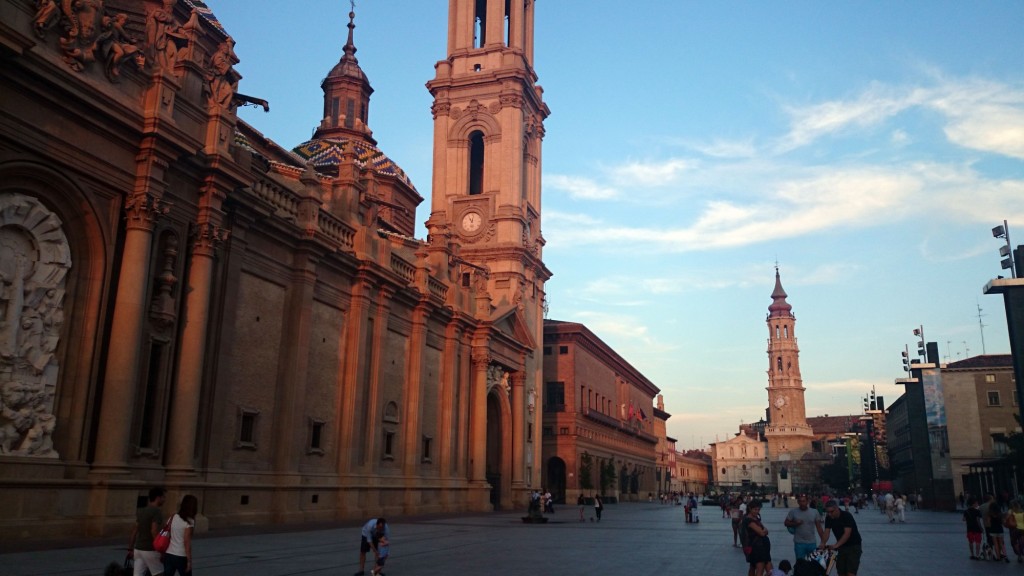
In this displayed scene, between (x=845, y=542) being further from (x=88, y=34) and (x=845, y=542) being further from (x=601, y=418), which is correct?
(x=601, y=418)

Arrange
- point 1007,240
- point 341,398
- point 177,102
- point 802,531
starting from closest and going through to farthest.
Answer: point 802,531 < point 177,102 < point 341,398 < point 1007,240

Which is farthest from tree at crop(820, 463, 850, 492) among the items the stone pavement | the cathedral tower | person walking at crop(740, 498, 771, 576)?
person walking at crop(740, 498, 771, 576)

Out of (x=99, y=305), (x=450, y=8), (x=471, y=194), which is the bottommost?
(x=99, y=305)

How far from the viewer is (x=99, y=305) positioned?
64.6 ft

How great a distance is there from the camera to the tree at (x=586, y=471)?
2741 inches

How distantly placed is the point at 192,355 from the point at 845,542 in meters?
17.1

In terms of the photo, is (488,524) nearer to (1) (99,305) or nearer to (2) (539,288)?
(1) (99,305)

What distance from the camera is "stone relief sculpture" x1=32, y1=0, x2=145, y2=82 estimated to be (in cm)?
1797

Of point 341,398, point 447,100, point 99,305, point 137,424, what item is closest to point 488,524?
point 341,398

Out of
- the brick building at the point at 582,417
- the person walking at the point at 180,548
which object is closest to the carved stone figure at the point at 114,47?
the person walking at the point at 180,548

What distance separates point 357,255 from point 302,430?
7.62 meters

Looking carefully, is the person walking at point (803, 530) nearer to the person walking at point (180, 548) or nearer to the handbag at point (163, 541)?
the person walking at point (180, 548)

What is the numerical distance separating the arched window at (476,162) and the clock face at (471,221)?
3.20 metres

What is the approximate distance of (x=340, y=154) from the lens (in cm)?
5272
